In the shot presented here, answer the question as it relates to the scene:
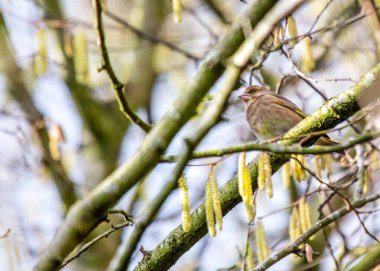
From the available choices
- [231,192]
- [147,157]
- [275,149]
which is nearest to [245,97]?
[231,192]

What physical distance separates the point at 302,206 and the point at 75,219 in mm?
2129

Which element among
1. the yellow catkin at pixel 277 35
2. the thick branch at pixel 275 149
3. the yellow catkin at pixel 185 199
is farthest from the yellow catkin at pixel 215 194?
the yellow catkin at pixel 277 35

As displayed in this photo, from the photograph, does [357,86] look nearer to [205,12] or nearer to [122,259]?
[122,259]

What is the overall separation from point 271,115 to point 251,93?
0.54 metres

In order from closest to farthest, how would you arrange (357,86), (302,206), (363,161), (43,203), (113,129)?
(357,86)
(302,206)
(363,161)
(113,129)
(43,203)

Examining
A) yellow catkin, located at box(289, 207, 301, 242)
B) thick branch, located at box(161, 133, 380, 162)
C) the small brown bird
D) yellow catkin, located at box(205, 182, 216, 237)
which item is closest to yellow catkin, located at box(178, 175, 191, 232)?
yellow catkin, located at box(205, 182, 216, 237)

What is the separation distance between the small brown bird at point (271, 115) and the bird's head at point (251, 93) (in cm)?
10

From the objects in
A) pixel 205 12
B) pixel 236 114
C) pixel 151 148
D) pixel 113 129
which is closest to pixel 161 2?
pixel 205 12

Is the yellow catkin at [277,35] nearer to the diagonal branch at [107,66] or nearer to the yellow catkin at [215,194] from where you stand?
the diagonal branch at [107,66]

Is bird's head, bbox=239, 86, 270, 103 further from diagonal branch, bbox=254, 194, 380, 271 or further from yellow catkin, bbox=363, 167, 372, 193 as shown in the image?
diagonal branch, bbox=254, 194, 380, 271

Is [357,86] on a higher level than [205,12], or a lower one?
lower

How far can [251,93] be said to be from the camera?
254 inches

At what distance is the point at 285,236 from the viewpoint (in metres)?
6.39

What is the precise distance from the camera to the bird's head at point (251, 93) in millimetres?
6393
